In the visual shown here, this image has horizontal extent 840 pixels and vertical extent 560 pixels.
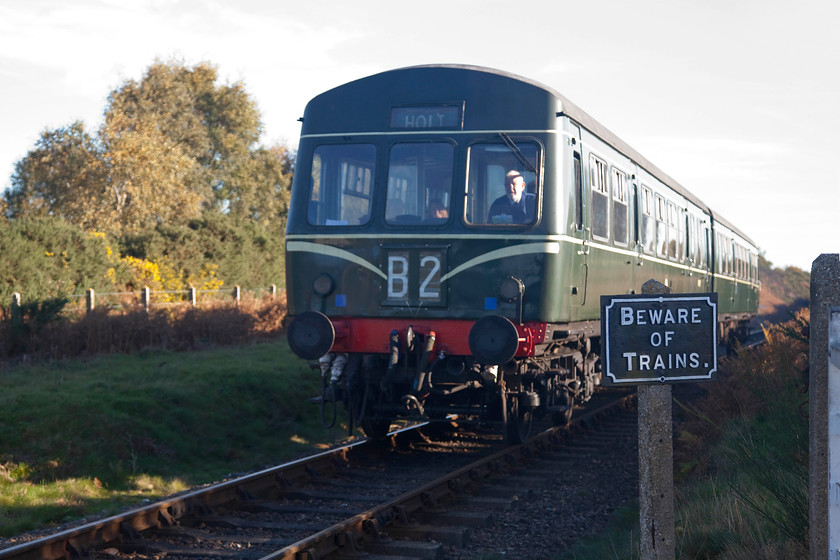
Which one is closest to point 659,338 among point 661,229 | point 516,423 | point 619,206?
point 516,423

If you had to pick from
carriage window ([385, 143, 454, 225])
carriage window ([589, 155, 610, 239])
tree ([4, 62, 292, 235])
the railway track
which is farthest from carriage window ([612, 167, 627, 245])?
tree ([4, 62, 292, 235])

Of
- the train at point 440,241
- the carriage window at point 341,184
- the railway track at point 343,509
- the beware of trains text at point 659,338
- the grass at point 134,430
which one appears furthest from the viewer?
the carriage window at point 341,184

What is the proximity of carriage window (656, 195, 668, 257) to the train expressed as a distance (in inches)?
149

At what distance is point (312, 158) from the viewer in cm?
938

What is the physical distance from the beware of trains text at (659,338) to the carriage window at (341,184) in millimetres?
5278

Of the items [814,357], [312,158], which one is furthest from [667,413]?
[312,158]

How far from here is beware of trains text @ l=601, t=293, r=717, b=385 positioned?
4.12 meters

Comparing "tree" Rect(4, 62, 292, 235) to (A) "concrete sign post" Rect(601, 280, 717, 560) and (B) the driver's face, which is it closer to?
(B) the driver's face

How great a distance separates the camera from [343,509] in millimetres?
7758

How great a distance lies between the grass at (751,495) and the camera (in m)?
5.29

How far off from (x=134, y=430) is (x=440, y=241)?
4.11 metres

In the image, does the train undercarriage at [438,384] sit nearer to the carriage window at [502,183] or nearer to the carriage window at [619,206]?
the carriage window at [502,183]

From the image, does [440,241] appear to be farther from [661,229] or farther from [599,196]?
[661,229]

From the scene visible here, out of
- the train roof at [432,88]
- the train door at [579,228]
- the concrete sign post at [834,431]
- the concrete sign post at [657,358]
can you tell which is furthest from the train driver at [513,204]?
the concrete sign post at [834,431]
